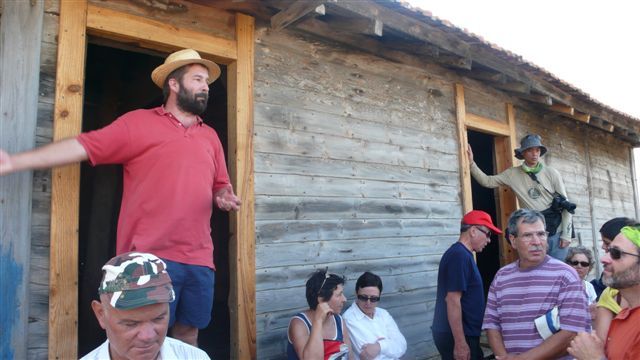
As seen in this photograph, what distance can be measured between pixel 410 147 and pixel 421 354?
2.16 meters

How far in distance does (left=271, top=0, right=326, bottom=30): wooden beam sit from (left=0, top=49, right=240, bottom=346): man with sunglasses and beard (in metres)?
1.03

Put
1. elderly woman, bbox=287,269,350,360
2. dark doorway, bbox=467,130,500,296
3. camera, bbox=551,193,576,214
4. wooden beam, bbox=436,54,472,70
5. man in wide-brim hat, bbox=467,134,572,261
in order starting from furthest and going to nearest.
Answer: dark doorway, bbox=467,130,500,296, man in wide-brim hat, bbox=467,134,572,261, camera, bbox=551,193,576,214, wooden beam, bbox=436,54,472,70, elderly woman, bbox=287,269,350,360

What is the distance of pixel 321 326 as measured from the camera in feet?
11.6

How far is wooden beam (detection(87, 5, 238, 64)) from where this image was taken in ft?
10.6

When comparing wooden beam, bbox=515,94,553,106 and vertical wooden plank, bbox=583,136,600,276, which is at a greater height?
wooden beam, bbox=515,94,553,106

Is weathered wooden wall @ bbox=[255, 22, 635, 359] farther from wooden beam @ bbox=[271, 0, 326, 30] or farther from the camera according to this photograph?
the camera

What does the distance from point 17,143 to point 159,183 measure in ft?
2.68

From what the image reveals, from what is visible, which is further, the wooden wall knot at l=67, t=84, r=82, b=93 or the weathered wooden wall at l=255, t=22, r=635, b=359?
the weathered wooden wall at l=255, t=22, r=635, b=359

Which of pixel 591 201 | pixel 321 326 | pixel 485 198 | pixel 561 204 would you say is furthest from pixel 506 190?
pixel 321 326

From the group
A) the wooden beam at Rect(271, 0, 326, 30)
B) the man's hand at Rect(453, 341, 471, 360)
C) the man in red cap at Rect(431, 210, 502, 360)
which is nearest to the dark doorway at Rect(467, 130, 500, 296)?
the man in red cap at Rect(431, 210, 502, 360)

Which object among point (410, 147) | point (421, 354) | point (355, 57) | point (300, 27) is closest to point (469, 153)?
point (410, 147)

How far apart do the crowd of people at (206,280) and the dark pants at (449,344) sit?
0.06ft

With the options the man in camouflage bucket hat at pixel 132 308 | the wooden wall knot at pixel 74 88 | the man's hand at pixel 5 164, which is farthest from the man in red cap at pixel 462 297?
the man's hand at pixel 5 164

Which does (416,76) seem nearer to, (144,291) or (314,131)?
(314,131)
